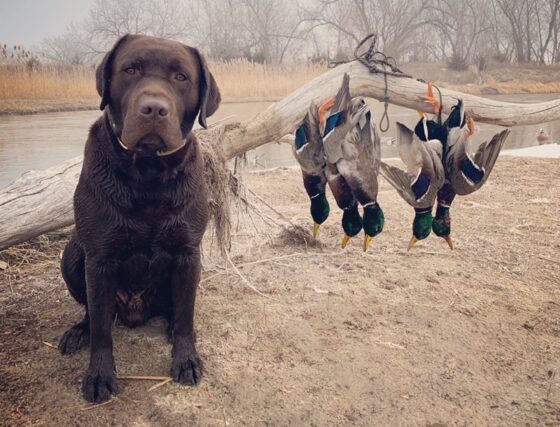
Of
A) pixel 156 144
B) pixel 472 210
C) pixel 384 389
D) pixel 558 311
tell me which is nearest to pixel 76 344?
pixel 156 144

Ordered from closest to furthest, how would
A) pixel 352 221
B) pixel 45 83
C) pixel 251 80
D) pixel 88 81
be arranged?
pixel 352 221 → pixel 45 83 → pixel 88 81 → pixel 251 80

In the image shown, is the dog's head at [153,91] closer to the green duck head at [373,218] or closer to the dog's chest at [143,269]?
the dog's chest at [143,269]

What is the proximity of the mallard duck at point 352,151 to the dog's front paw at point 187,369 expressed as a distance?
1.14 meters

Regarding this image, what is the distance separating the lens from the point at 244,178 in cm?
425

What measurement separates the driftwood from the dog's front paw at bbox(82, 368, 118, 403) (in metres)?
1.52

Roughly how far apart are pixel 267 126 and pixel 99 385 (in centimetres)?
227

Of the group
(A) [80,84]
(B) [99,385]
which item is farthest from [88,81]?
(B) [99,385]

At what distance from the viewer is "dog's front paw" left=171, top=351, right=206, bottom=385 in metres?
2.50

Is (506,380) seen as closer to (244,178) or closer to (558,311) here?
(558,311)

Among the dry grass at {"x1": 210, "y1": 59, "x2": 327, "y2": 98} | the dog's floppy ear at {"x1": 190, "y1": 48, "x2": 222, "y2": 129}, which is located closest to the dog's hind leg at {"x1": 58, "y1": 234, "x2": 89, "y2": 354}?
the dog's floppy ear at {"x1": 190, "y1": 48, "x2": 222, "y2": 129}

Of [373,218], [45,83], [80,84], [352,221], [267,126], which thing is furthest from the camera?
[80,84]

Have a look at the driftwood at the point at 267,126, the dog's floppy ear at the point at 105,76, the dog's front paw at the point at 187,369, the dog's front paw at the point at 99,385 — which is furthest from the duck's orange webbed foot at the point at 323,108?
the dog's front paw at the point at 99,385

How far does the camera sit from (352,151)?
2619mm

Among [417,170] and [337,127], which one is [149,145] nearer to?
[337,127]
